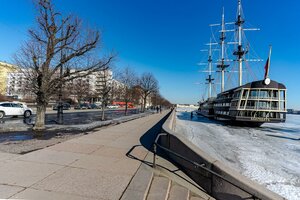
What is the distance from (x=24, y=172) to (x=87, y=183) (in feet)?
4.99

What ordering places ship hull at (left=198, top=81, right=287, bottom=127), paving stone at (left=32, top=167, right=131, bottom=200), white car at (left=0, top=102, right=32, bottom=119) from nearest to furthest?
paving stone at (left=32, top=167, right=131, bottom=200), white car at (left=0, top=102, right=32, bottom=119), ship hull at (left=198, top=81, right=287, bottom=127)

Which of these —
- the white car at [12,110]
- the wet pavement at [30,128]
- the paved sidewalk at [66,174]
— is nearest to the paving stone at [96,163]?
Result: the paved sidewalk at [66,174]

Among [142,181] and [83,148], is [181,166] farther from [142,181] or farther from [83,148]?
[83,148]

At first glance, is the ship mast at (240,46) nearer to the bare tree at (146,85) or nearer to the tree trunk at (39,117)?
the bare tree at (146,85)

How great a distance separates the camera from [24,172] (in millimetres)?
4348

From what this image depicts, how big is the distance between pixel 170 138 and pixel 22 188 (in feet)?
14.6

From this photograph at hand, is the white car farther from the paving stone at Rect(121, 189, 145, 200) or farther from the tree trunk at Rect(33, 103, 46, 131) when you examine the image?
the paving stone at Rect(121, 189, 145, 200)

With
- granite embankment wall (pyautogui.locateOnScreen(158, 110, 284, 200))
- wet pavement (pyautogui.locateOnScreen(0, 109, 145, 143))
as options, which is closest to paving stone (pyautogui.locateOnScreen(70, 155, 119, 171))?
granite embankment wall (pyautogui.locateOnScreen(158, 110, 284, 200))

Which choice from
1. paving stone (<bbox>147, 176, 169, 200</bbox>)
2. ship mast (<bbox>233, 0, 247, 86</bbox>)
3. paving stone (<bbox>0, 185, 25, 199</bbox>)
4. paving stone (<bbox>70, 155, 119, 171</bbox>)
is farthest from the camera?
ship mast (<bbox>233, 0, 247, 86</bbox>)

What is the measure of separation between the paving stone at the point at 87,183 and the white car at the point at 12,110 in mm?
19733

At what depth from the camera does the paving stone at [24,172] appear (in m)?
3.87

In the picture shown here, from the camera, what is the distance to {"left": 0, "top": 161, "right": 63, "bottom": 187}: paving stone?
3873 millimetres

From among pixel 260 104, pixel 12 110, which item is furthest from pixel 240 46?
pixel 12 110

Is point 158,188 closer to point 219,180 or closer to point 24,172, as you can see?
point 219,180
